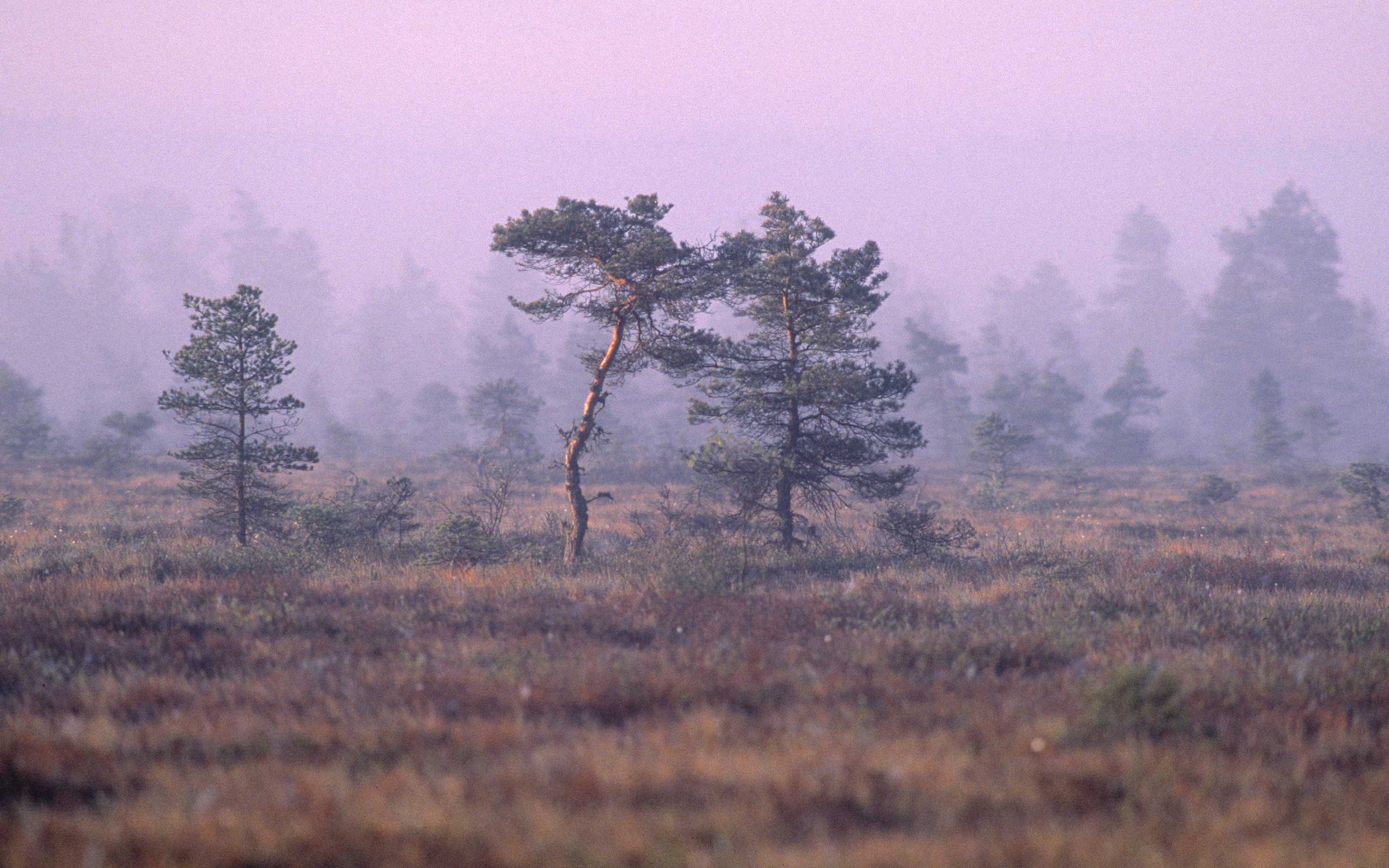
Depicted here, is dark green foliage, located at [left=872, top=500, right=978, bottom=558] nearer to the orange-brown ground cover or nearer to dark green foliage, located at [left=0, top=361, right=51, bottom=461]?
the orange-brown ground cover

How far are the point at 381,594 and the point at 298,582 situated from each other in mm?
1313

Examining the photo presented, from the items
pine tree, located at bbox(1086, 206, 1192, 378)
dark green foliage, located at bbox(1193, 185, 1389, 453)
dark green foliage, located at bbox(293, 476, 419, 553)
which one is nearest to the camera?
dark green foliage, located at bbox(293, 476, 419, 553)

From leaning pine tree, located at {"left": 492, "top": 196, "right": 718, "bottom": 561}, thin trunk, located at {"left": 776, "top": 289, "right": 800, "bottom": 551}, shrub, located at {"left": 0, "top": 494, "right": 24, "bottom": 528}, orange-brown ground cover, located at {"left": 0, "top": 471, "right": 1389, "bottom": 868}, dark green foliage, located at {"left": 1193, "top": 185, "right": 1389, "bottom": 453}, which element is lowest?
orange-brown ground cover, located at {"left": 0, "top": 471, "right": 1389, "bottom": 868}

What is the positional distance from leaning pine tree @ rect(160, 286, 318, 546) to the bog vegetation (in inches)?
3.2

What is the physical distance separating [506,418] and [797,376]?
65.9ft

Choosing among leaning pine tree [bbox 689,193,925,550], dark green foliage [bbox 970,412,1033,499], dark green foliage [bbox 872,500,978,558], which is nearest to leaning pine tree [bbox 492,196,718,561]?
leaning pine tree [bbox 689,193,925,550]

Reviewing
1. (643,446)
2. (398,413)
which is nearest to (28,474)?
(643,446)

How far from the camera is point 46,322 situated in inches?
3489

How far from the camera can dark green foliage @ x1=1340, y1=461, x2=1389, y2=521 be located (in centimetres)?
1706

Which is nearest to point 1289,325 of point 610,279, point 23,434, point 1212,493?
point 1212,493

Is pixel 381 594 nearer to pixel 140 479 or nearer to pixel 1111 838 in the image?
pixel 1111 838

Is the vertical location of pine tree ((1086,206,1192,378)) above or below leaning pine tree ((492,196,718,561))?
above

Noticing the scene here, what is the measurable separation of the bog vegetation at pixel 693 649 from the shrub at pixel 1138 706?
0.10 feet

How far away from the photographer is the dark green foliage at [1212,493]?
21594mm
